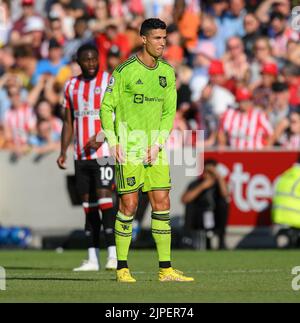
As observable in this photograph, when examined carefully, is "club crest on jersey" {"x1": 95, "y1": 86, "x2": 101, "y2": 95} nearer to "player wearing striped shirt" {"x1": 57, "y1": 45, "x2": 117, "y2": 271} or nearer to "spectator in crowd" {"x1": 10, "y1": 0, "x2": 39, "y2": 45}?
"player wearing striped shirt" {"x1": 57, "y1": 45, "x2": 117, "y2": 271}

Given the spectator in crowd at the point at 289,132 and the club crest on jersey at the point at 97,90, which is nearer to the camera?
the club crest on jersey at the point at 97,90

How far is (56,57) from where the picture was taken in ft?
68.8

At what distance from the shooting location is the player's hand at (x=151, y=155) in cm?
1052

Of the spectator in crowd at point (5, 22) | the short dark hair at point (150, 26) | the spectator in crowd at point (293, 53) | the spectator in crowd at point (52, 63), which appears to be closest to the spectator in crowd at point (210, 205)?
the spectator in crowd at point (293, 53)

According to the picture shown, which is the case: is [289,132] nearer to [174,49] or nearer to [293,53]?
[293,53]

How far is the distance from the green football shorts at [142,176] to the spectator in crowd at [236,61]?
9042mm

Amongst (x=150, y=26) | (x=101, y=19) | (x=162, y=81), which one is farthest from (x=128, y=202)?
(x=101, y=19)

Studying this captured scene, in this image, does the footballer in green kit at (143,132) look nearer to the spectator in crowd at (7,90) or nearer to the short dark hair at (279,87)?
the short dark hair at (279,87)

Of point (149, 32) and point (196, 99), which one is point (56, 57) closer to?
point (196, 99)

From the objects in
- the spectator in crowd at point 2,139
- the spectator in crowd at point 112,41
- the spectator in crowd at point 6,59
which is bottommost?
the spectator in crowd at point 2,139

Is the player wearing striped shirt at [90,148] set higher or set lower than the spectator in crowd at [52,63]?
lower

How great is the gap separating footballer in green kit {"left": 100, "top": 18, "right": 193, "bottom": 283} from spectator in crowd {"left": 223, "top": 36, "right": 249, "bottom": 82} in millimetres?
8983

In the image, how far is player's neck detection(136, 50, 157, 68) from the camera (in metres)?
10.6
